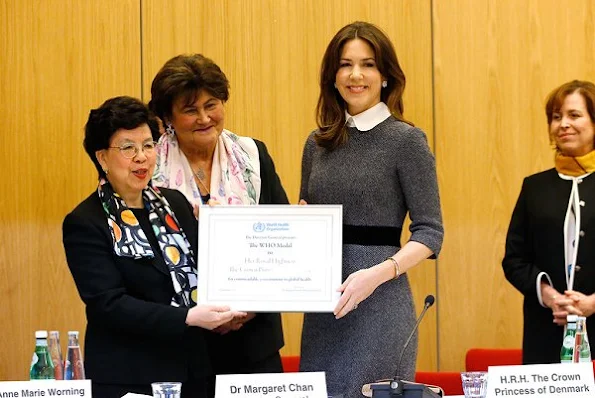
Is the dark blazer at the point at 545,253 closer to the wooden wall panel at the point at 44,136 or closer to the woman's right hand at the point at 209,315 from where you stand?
the woman's right hand at the point at 209,315

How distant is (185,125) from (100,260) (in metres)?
0.60

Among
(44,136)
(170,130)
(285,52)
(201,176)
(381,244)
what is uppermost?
(285,52)

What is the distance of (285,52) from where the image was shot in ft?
17.7

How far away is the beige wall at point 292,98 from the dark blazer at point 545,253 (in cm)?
109

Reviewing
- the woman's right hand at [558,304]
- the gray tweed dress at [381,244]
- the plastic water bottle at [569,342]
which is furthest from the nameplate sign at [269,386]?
the woman's right hand at [558,304]

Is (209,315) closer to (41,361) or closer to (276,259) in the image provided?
(276,259)

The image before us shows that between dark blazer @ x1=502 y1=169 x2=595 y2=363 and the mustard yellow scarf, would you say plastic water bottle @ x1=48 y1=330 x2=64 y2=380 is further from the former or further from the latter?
the mustard yellow scarf

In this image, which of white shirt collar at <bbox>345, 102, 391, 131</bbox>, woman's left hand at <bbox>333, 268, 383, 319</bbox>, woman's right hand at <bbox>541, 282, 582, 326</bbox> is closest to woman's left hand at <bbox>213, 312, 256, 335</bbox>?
woman's left hand at <bbox>333, 268, 383, 319</bbox>

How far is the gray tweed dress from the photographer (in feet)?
10.7

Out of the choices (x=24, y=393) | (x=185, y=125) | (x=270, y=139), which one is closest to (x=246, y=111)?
(x=270, y=139)

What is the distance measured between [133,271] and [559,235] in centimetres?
186

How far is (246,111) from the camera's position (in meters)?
5.40

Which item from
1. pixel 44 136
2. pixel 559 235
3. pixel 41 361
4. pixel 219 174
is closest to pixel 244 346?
pixel 219 174

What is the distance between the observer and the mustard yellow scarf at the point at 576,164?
14.1 feet
